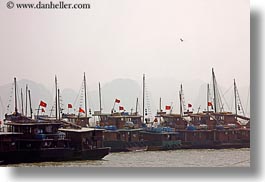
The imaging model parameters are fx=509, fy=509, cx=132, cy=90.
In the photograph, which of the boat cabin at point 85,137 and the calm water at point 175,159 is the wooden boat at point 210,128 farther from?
the boat cabin at point 85,137

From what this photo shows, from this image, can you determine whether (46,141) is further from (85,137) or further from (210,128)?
(210,128)

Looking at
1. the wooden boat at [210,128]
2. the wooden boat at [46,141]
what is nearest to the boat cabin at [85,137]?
the wooden boat at [46,141]

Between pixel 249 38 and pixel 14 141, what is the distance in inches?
49.4

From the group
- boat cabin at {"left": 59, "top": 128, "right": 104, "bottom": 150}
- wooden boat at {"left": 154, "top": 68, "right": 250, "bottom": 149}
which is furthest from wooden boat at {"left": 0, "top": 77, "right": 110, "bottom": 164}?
wooden boat at {"left": 154, "top": 68, "right": 250, "bottom": 149}

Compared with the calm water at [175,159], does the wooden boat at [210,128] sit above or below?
above

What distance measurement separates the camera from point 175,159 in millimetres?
2531

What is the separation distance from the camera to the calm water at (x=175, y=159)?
2498mm

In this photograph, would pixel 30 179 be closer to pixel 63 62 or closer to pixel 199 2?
pixel 63 62

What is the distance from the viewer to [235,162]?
2.53 metres

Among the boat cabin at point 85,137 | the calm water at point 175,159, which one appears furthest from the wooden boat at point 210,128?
the boat cabin at point 85,137

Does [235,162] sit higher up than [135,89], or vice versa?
[135,89]

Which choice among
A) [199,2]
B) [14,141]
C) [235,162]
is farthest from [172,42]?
[14,141]

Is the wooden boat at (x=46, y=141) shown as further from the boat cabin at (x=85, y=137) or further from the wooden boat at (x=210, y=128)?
the wooden boat at (x=210, y=128)

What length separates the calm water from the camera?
98.3 inches
